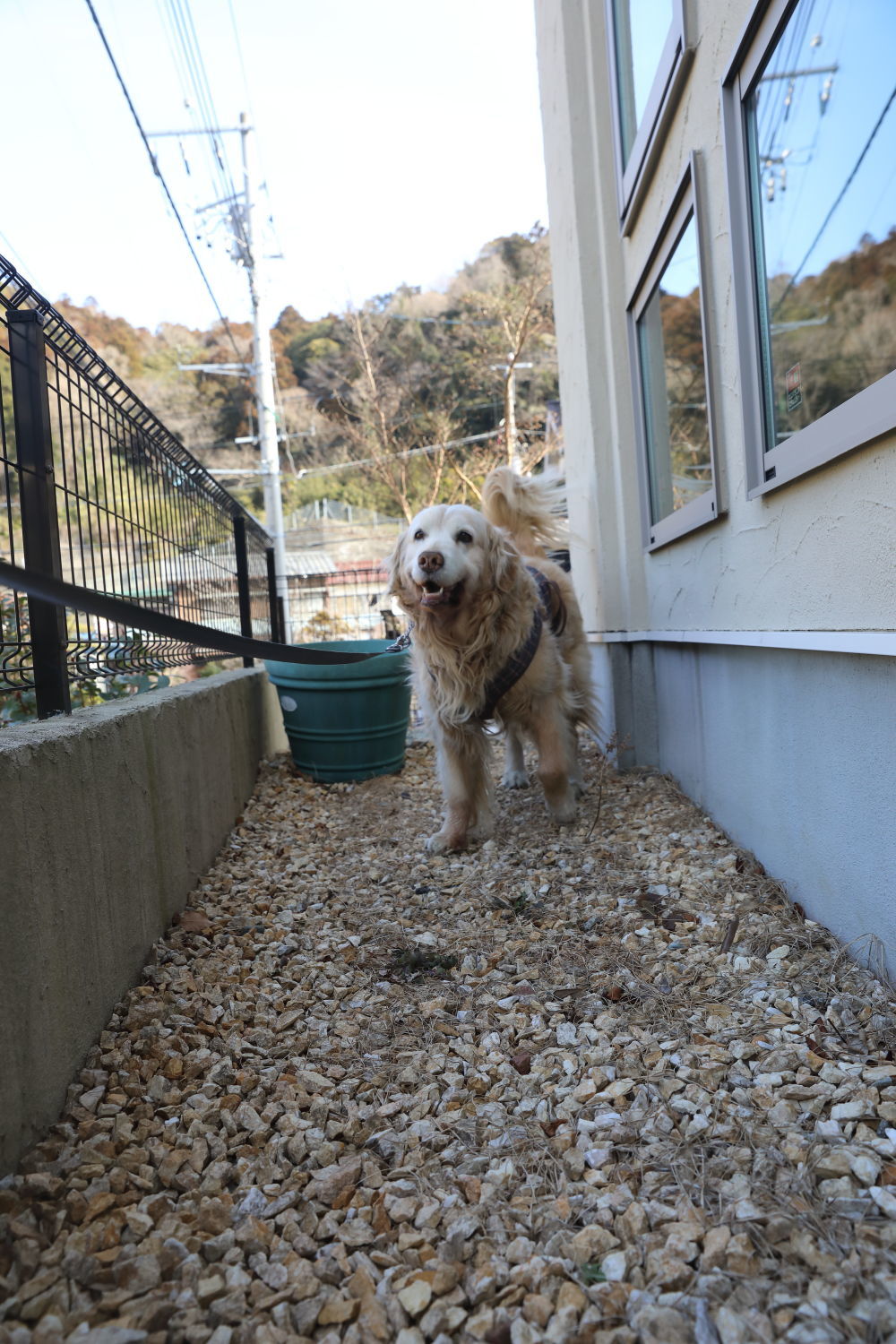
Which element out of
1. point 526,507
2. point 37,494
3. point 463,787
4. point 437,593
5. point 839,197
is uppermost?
point 839,197

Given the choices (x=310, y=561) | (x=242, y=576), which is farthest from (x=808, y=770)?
(x=310, y=561)

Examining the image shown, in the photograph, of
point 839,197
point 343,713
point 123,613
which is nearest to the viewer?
point 123,613

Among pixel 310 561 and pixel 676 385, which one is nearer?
pixel 676 385

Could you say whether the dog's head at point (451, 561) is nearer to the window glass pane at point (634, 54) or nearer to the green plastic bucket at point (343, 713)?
the green plastic bucket at point (343, 713)

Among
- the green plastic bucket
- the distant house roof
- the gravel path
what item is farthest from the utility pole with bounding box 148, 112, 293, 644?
the gravel path

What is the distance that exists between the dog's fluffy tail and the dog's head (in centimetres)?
107

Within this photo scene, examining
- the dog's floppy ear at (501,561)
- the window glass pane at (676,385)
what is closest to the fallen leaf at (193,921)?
the dog's floppy ear at (501,561)

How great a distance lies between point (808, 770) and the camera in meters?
2.30

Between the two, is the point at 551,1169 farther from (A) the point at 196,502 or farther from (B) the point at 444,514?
(A) the point at 196,502

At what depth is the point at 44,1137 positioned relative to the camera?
5.02ft

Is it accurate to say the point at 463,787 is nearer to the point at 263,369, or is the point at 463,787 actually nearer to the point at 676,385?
the point at 676,385

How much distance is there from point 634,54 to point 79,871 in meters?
4.76

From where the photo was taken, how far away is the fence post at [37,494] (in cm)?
226

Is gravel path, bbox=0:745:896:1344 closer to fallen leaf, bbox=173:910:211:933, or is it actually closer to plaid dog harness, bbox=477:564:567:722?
fallen leaf, bbox=173:910:211:933
